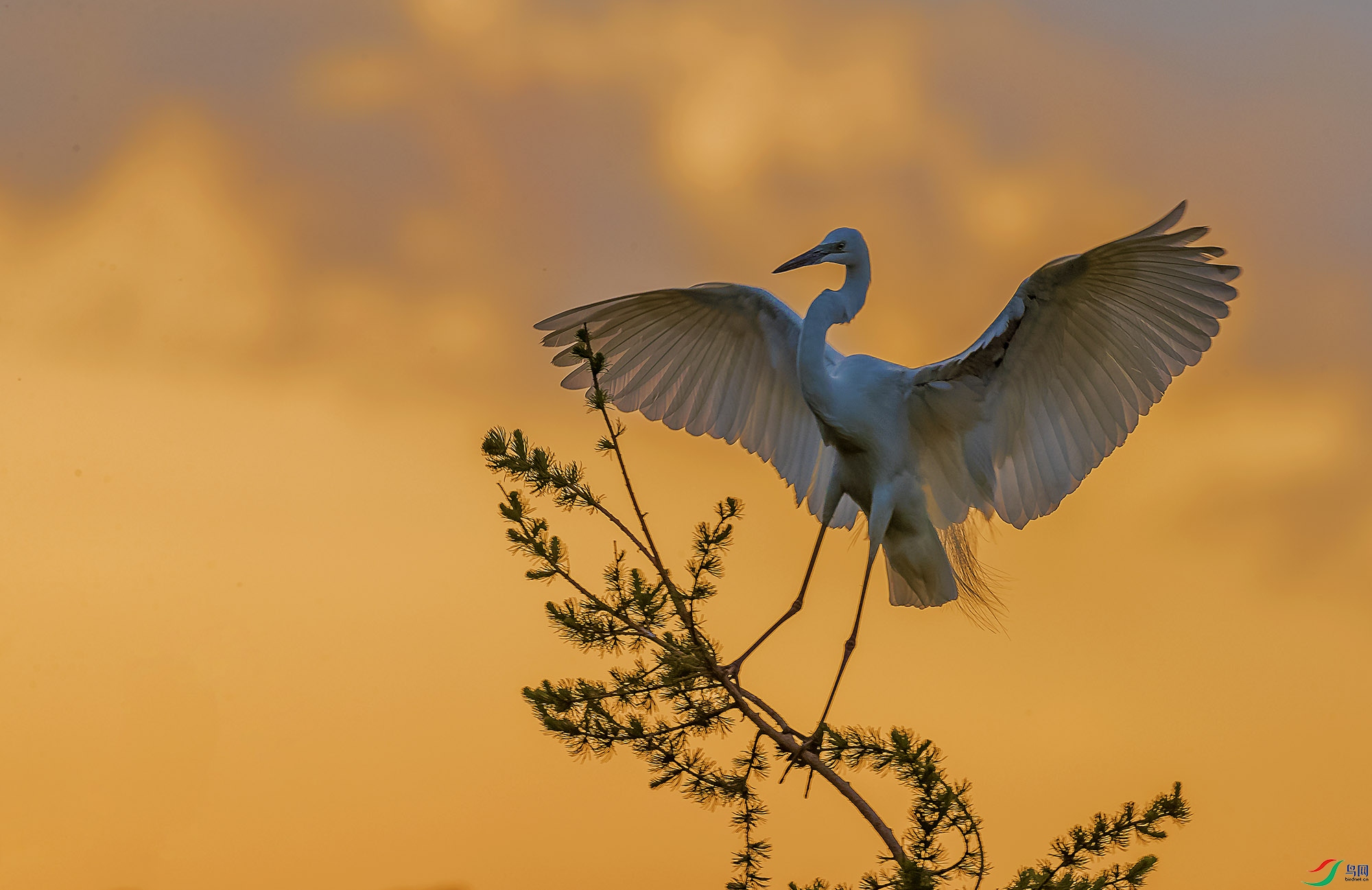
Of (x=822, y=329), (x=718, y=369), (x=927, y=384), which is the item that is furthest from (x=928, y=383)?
(x=718, y=369)

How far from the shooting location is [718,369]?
535 cm

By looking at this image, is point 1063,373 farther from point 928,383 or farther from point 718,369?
point 718,369

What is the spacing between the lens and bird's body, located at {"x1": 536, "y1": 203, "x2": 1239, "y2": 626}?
4172 mm

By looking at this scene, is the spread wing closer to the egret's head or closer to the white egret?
the white egret

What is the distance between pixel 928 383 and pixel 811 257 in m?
0.73

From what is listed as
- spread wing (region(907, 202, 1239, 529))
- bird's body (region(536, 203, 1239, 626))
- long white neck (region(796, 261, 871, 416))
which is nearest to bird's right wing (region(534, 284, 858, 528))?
bird's body (region(536, 203, 1239, 626))

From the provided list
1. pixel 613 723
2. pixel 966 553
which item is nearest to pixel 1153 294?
pixel 966 553

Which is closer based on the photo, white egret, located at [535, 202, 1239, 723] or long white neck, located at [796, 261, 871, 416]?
white egret, located at [535, 202, 1239, 723]

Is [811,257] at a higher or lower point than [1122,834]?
higher

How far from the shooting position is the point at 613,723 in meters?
3.58

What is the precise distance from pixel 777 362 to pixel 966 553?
4.28 ft

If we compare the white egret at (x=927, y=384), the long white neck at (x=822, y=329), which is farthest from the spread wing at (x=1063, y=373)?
the long white neck at (x=822, y=329)

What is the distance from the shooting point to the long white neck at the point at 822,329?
4414 mm

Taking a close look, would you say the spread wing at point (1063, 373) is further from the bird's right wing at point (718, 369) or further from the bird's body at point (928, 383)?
the bird's right wing at point (718, 369)
